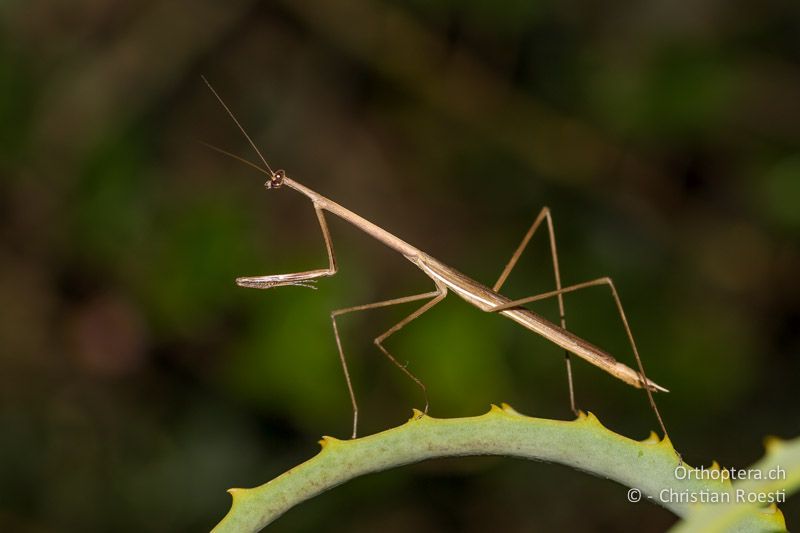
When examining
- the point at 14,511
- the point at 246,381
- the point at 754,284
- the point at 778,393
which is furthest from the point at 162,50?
the point at 778,393

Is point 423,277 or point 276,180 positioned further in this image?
point 423,277

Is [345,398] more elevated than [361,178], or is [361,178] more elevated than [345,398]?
[361,178]

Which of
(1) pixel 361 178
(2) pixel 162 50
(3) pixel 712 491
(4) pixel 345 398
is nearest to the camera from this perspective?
(3) pixel 712 491

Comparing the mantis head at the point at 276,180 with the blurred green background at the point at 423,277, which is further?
the blurred green background at the point at 423,277

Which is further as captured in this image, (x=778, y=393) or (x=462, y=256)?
(x=462, y=256)

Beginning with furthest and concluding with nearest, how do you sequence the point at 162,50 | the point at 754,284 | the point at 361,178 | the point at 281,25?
the point at 361,178 → the point at 281,25 → the point at 162,50 → the point at 754,284

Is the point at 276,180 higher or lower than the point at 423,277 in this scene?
lower

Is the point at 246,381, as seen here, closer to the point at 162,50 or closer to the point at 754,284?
the point at 162,50

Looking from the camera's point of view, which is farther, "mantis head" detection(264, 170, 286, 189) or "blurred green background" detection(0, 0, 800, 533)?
"blurred green background" detection(0, 0, 800, 533)
